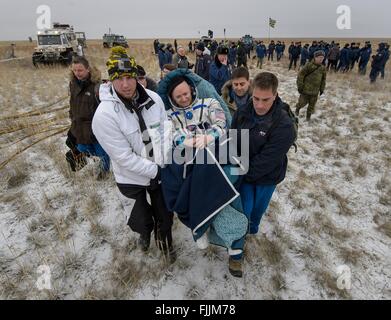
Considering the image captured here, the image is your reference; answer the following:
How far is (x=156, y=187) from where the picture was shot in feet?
7.22

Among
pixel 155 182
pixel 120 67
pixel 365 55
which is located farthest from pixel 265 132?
pixel 365 55

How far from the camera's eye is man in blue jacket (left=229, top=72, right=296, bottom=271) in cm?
188

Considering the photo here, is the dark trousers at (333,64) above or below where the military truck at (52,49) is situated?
below

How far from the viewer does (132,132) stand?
195cm

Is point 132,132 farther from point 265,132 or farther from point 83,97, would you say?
point 83,97

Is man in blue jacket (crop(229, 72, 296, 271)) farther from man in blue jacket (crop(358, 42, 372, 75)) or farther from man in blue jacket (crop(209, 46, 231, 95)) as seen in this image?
man in blue jacket (crop(358, 42, 372, 75))

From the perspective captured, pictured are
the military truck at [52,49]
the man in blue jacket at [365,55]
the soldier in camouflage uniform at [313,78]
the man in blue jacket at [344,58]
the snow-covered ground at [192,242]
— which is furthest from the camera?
the military truck at [52,49]

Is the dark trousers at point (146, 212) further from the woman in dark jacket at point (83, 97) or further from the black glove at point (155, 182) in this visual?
the woman in dark jacket at point (83, 97)

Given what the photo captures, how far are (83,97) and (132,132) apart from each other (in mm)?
1723

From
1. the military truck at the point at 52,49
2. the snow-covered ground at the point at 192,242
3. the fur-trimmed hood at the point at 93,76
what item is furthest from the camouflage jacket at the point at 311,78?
the military truck at the point at 52,49

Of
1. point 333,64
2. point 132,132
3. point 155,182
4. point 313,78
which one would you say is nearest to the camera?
point 132,132

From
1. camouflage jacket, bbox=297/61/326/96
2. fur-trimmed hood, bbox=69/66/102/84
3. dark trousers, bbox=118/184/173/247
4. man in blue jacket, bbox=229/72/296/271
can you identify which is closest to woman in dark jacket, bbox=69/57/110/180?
fur-trimmed hood, bbox=69/66/102/84

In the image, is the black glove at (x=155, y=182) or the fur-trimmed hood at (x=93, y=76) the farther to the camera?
the fur-trimmed hood at (x=93, y=76)

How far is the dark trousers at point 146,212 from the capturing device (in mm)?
2183
